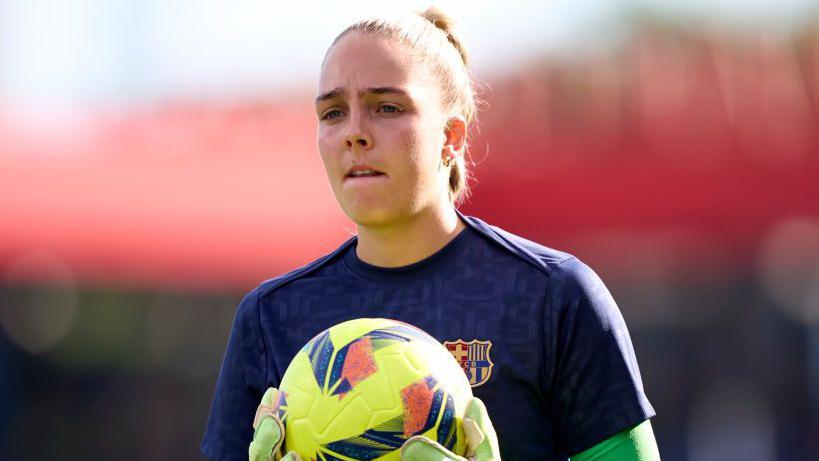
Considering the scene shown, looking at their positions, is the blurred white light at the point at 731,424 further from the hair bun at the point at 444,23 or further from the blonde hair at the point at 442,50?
the hair bun at the point at 444,23

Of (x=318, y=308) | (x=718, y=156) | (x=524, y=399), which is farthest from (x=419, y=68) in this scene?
(x=718, y=156)

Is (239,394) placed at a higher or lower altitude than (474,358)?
lower

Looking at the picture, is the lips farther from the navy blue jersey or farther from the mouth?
the navy blue jersey

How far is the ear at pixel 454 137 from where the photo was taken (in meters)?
3.23

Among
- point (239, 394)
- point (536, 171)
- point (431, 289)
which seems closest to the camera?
point (431, 289)

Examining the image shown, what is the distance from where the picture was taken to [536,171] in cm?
Result: 1101

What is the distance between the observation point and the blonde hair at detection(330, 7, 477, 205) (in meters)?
3.16

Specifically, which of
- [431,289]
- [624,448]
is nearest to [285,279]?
[431,289]

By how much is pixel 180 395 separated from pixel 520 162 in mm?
3977

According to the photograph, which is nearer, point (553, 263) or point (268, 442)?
point (268, 442)

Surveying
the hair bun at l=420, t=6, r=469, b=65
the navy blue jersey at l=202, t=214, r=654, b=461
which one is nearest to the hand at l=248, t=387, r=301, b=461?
the navy blue jersey at l=202, t=214, r=654, b=461

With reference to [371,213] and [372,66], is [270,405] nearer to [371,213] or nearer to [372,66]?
[371,213]

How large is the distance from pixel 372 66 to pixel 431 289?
635 mm

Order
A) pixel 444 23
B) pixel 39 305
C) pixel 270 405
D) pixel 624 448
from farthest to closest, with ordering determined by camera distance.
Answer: pixel 39 305 < pixel 444 23 < pixel 624 448 < pixel 270 405
